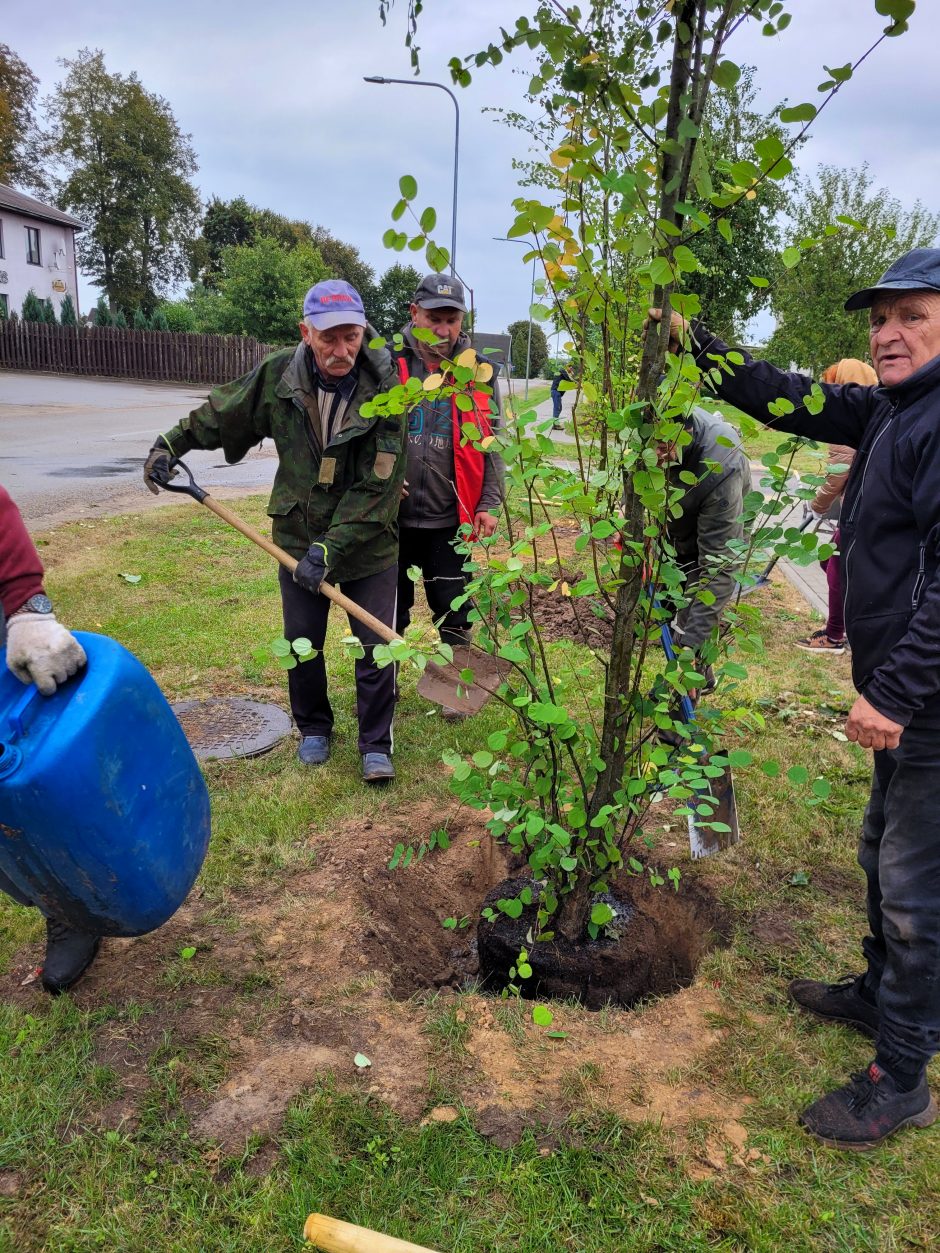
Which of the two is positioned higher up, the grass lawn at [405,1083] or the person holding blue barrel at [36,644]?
the person holding blue barrel at [36,644]

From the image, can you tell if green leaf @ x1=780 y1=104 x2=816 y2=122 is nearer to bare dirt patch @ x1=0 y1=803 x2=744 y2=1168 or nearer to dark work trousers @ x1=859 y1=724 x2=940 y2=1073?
dark work trousers @ x1=859 y1=724 x2=940 y2=1073

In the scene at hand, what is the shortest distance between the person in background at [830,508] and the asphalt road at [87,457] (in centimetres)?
659

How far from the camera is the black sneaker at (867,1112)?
2148mm

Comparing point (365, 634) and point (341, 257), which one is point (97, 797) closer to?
point (365, 634)

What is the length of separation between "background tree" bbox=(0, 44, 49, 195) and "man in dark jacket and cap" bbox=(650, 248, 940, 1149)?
4791 centimetres

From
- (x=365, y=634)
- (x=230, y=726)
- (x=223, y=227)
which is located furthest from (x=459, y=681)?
(x=223, y=227)

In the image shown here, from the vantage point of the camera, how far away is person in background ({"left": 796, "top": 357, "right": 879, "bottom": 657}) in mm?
5023

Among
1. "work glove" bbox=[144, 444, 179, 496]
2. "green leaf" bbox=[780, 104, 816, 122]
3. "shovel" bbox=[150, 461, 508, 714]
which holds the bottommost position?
"shovel" bbox=[150, 461, 508, 714]

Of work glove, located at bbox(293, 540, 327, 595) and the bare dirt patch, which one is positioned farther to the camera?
work glove, located at bbox(293, 540, 327, 595)

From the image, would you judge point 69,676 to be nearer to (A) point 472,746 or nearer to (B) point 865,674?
(B) point 865,674

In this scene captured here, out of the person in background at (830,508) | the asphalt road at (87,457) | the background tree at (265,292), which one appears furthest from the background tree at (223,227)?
the person in background at (830,508)

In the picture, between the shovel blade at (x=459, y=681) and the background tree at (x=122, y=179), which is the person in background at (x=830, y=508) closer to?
Answer: the shovel blade at (x=459, y=681)

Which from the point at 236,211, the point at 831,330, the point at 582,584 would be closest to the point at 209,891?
the point at 582,584

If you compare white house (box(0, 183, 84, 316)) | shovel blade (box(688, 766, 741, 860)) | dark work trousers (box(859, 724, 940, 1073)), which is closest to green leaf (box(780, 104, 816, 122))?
dark work trousers (box(859, 724, 940, 1073))
